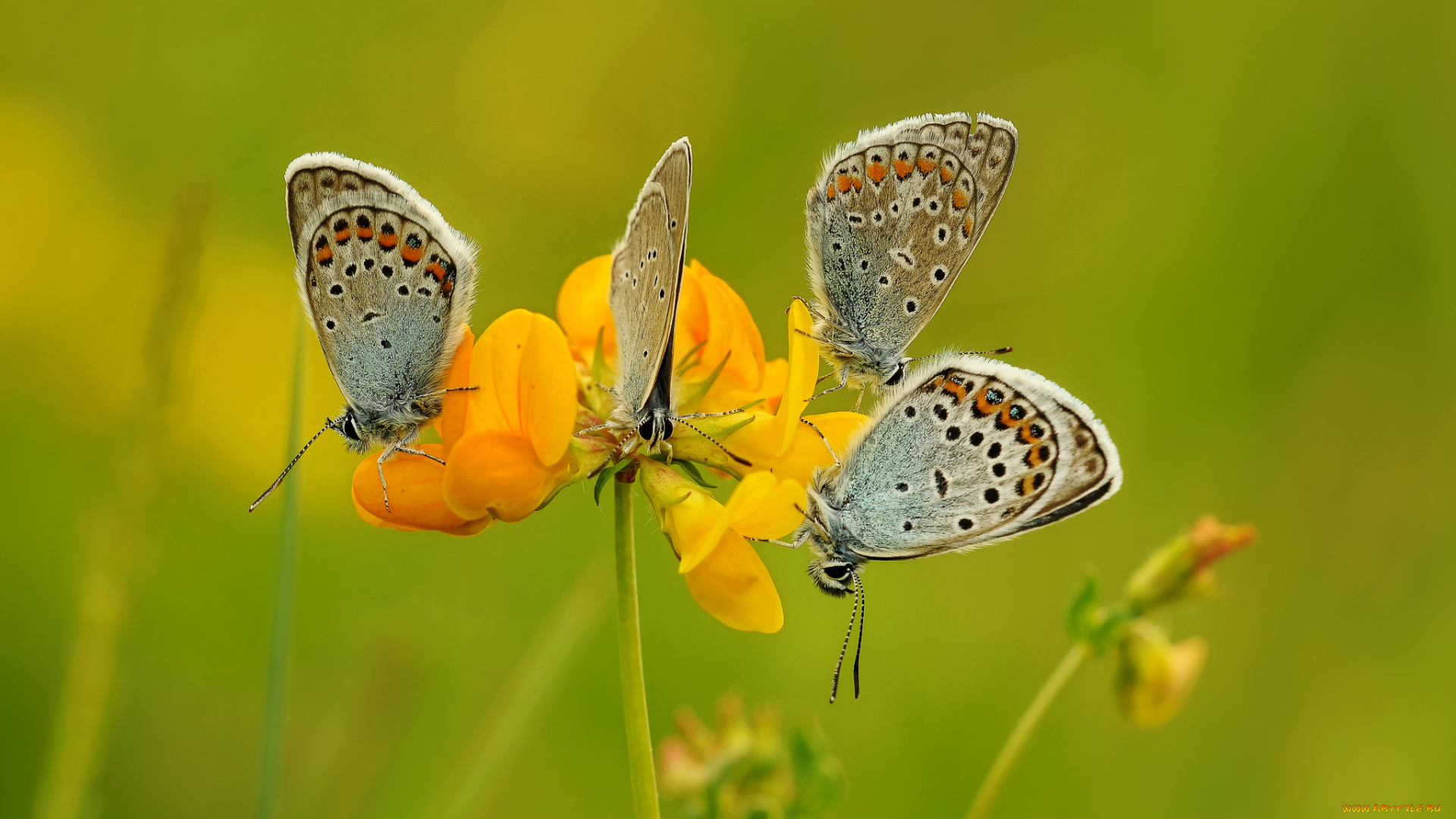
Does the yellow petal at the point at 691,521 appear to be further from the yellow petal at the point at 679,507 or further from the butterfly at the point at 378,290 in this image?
the butterfly at the point at 378,290

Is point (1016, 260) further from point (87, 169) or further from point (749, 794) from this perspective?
point (87, 169)

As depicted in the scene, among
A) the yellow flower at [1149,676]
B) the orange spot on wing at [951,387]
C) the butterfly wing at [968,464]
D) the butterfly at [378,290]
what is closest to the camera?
the butterfly at [378,290]

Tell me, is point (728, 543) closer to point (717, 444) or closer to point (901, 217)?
point (717, 444)

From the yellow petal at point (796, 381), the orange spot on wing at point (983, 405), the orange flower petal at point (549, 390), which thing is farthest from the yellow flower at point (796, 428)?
the orange flower petal at point (549, 390)

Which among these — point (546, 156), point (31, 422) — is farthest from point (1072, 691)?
point (31, 422)

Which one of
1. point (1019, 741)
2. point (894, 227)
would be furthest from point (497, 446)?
point (894, 227)

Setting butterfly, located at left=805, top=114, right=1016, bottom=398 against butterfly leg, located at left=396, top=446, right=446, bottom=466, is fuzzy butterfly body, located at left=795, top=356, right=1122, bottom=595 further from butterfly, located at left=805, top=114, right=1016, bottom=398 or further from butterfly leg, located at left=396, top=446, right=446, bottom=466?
butterfly leg, located at left=396, top=446, right=446, bottom=466
